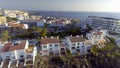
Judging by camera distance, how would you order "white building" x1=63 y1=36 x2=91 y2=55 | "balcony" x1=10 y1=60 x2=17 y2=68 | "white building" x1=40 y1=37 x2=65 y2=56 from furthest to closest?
1. "white building" x1=63 y1=36 x2=91 y2=55
2. "white building" x1=40 y1=37 x2=65 y2=56
3. "balcony" x1=10 y1=60 x2=17 y2=68

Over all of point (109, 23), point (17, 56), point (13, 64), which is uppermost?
point (109, 23)

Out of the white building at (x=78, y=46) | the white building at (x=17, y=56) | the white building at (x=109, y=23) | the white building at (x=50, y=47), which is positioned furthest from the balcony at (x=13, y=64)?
the white building at (x=109, y=23)

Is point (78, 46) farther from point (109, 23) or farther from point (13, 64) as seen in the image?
point (109, 23)

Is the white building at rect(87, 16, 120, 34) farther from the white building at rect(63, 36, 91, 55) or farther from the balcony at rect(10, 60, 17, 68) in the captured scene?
the balcony at rect(10, 60, 17, 68)

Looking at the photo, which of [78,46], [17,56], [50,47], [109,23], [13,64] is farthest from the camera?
[109,23]

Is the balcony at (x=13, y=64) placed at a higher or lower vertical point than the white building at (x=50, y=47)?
lower

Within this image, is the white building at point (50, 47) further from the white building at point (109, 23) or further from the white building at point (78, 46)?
the white building at point (109, 23)

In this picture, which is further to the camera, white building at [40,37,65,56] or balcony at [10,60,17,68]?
white building at [40,37,65,56]

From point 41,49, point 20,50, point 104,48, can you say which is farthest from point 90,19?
point 20,50

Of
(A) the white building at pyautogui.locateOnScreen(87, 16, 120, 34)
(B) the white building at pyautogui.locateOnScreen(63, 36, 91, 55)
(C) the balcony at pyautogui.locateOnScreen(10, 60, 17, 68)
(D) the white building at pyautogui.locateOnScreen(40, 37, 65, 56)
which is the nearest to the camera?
(C) the balcony at pyautogui.locateOnScreen(10, 60, 17, 68)

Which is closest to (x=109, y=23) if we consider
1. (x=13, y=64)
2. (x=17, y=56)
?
(x=17, y=56)

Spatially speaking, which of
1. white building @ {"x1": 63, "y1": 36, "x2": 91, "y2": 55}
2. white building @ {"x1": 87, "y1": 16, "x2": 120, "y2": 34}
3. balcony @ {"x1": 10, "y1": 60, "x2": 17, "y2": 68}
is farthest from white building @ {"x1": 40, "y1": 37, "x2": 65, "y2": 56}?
white building @ {"x1": 87, "y1": 16, "x2": 120, "y2": 34}
